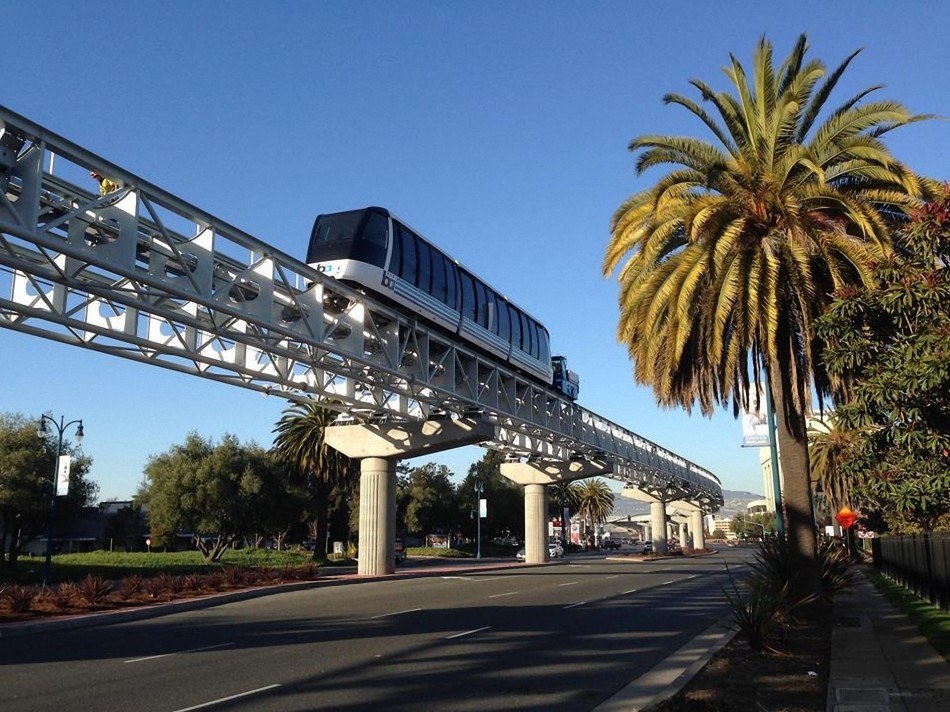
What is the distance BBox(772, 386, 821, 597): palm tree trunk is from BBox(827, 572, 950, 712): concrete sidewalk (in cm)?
102

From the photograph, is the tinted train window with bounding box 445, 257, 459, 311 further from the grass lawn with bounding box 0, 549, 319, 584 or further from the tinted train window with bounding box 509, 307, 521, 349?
the grass lawn with bounding box 0, 549, 319, 584

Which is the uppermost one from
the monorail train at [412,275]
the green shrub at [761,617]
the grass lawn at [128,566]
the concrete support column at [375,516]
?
the monorail train at [412,275]

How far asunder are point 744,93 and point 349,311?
10.8 meters

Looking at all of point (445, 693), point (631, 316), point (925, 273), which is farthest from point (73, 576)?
point (925, 273)

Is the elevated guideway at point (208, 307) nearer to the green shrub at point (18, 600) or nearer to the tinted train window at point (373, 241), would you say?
the tinted train window at point (373, 241)

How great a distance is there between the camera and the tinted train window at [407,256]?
78.8 ft

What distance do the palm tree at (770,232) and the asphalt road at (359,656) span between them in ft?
17.1

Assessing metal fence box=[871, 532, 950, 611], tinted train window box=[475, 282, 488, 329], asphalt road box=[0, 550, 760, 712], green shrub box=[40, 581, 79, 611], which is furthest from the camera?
tinted train window box=[475, 282, 488, 329]

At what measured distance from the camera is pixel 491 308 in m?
30.9

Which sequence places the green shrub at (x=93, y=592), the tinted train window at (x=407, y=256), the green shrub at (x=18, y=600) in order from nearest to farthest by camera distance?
the green shrub at (x=18, y=600)
the green shrub at (x=93, y=592)
the tinted train window at (x=407, y=256)

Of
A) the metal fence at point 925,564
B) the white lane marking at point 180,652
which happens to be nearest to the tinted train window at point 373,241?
the white lane marking at point 180,652

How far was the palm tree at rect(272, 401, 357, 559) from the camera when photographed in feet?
175

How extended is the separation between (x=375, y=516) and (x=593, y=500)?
82735 millimetres

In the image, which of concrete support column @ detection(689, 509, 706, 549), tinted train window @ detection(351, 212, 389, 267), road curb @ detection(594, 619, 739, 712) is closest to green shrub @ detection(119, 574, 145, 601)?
tinted train window @ detection(351, 212, 389, 267)
